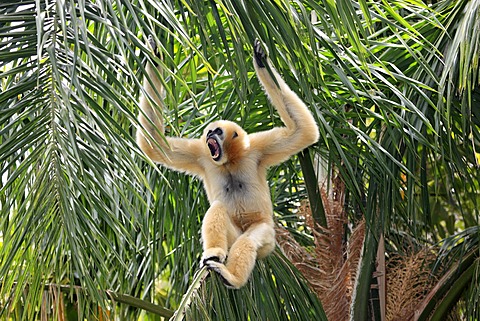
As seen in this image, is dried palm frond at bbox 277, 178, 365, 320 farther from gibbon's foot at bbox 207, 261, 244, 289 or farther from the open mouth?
gibbon's foot at bbox 207, 261, 244, 289

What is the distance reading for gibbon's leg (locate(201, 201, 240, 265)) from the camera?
3965 mm

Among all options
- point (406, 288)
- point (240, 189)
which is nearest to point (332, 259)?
point (406, 288)

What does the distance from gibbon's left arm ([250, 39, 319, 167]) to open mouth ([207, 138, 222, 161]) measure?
25 centimetres

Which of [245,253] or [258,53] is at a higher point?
[258,53]

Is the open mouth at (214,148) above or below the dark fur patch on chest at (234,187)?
above

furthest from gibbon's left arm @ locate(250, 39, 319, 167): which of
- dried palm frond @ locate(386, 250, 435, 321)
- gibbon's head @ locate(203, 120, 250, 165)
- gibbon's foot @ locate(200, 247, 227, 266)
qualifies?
dried palm frond @ locate(386, 250, 435, 321)

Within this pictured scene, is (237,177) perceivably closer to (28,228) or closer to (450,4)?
(450,4)

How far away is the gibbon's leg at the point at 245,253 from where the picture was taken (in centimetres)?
375

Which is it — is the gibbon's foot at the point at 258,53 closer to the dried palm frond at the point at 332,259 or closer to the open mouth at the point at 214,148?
the open mouth at the point at 214,148

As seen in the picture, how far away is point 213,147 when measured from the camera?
430cm

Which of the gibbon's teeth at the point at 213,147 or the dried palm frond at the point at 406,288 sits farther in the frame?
the dried palm frond at the point at 406,288

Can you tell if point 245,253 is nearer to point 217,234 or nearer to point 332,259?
point 217,234

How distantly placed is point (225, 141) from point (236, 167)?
0.28m

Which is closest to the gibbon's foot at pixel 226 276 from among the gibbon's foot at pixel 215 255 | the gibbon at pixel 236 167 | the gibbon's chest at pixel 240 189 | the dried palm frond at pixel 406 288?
the gibbon at pixel 236 167
